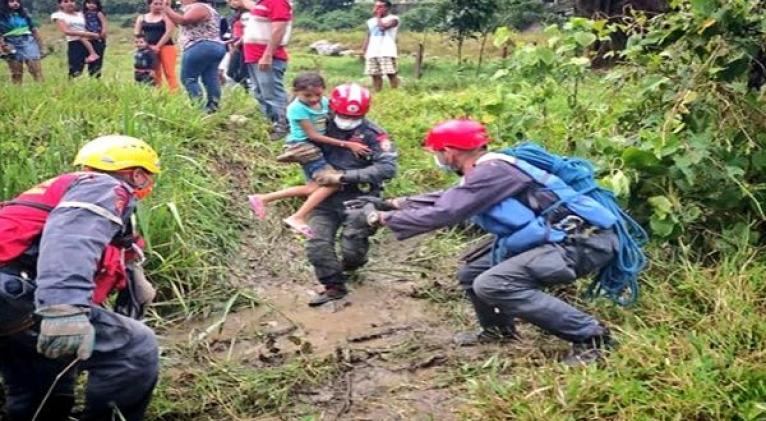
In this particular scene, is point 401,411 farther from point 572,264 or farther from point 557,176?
point 557,176

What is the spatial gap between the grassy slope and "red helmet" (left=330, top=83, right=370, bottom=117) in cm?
113

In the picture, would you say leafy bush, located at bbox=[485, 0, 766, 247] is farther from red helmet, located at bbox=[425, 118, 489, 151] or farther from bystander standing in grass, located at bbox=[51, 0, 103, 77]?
bystander standing in grass, located at bbox=[51, 0, 103, 77]

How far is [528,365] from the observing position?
3848 millimetres

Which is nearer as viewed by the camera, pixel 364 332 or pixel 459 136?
pixel 459 136

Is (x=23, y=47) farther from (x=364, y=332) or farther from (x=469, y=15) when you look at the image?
(x=469, y=15)

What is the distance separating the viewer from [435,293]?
16.6 ft

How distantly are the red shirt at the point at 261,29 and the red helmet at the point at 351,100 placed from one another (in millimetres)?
2384

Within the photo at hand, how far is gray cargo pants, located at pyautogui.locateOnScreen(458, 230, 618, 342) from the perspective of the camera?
12.5 feet

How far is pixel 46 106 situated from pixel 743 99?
4.82 meters

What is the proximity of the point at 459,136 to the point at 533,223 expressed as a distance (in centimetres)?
51

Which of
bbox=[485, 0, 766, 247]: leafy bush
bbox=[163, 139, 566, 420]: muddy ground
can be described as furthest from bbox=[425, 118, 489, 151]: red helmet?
bbox=[163, 139, 566, 420]: muddy ground

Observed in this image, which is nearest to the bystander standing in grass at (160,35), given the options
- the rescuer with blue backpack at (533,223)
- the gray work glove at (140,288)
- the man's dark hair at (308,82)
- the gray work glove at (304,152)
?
the man's dark hair at (308,82)

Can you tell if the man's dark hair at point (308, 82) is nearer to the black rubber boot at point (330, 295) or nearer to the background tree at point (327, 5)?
the black rubber boot at point (330, 295)

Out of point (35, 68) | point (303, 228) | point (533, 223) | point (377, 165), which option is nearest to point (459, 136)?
point (533, 223)
